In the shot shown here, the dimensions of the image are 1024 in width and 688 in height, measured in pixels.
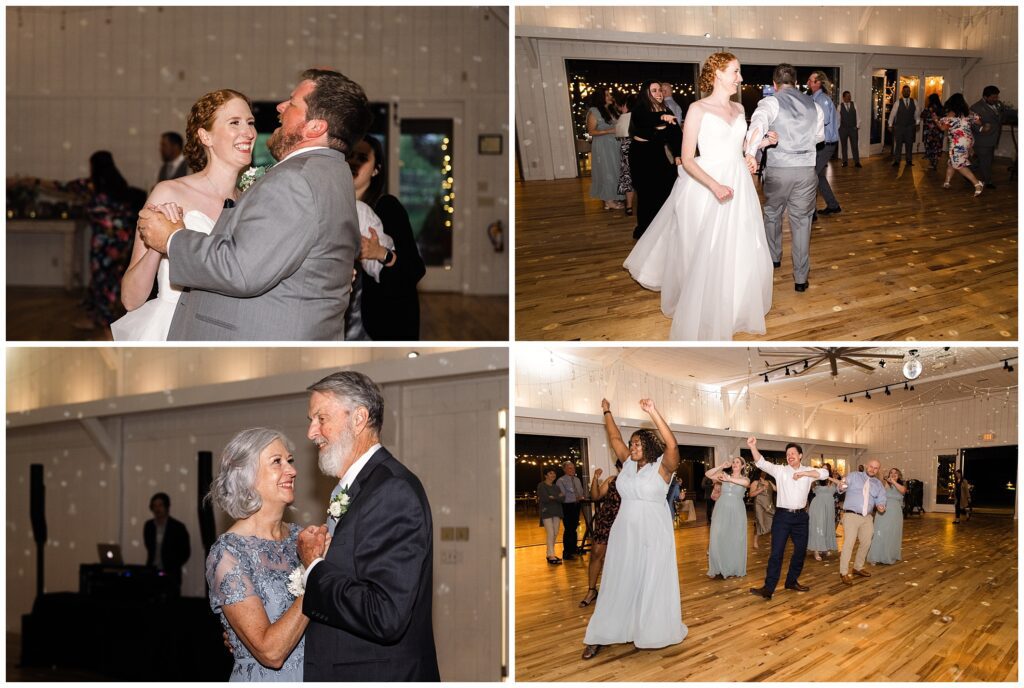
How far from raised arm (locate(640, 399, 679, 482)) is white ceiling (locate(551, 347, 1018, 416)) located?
14 cm

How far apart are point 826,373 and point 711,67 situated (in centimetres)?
137

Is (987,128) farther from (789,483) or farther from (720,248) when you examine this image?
(789,483)

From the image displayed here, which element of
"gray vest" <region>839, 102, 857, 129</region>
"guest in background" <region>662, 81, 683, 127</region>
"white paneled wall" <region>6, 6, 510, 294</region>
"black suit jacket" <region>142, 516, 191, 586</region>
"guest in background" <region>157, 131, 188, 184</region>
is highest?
"white paneled wall" <region>6, 6, 510, 294</region>

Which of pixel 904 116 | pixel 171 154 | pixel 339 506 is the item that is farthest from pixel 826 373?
pixel 171 154

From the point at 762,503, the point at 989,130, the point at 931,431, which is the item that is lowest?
the point at 762,503

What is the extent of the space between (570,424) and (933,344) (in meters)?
1.50

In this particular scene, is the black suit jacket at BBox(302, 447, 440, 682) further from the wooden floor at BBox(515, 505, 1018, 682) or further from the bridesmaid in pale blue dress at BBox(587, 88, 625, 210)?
the bridesmaid in pale blue dress at BBox(587, 88, 625, 210)

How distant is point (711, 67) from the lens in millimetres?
3625

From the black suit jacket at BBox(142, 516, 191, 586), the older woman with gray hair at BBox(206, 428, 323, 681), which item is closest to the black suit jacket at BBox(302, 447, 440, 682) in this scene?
the older woman with gray hair at BBox(206, 428, 323, 681)

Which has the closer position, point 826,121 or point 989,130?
point 989,130

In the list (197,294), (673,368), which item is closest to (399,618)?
(197,294)

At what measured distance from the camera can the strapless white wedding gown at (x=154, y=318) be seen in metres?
2.82

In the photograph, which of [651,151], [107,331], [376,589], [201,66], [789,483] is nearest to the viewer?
[376,589]

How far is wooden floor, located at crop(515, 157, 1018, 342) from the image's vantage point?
12.5ft
